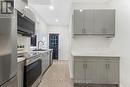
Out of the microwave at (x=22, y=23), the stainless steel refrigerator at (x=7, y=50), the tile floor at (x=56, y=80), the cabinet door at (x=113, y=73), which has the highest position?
the microwave at (x=22, y=23)

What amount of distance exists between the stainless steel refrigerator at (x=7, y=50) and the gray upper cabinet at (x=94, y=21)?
11.0ft

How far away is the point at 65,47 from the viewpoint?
45.1ft

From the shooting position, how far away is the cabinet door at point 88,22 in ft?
17.7

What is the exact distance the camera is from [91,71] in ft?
16.3

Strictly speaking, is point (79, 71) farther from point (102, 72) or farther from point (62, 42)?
point (62, 42)

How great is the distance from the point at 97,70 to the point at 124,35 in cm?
124

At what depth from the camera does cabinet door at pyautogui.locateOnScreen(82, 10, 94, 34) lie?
5.39 meters

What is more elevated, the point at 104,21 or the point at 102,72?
the point at 104,21

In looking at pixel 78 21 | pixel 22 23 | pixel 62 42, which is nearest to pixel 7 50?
pixel 22 23

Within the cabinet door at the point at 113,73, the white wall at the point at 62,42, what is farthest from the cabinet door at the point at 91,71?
the white wall at the point at 62,42

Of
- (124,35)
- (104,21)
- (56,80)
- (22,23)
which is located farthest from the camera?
(56,80)

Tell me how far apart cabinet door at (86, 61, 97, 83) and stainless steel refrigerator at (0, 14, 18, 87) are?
10.1 ft

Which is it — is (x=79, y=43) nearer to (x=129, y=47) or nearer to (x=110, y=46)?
(x=110, y=46)

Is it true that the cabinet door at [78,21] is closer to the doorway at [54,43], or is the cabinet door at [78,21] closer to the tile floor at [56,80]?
the tile floor at [56,80]
